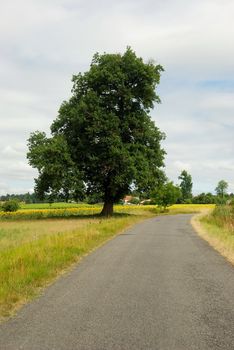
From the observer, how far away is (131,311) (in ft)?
25.3

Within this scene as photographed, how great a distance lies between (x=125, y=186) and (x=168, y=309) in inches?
1595

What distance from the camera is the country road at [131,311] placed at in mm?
6098

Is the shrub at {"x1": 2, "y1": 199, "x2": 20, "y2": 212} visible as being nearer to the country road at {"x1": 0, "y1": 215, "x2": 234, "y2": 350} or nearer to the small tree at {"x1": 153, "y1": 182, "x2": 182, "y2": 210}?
the small tree at {"x1": 153, "y1": 182, "x2": 182, "y2": 210}

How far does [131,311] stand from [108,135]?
122 ft

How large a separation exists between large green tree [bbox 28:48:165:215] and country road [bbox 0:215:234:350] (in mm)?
30269

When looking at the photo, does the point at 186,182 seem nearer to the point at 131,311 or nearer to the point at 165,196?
the point at 165,196

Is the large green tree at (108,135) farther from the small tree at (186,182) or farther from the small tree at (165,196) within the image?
the small tree at (186,182)

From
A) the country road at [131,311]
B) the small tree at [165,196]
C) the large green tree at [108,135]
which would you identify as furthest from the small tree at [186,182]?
A: the country road at [131,311]

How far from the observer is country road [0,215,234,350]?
6.10m

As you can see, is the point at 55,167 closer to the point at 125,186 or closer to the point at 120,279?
the point at 125,186

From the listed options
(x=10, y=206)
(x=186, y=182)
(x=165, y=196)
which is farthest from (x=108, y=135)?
(x=186, y=182)

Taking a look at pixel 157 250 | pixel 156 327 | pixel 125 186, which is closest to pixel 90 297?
pixel 156 327

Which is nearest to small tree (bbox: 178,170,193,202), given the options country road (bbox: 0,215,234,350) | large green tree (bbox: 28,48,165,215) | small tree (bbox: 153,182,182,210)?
small tree (bbox: 153,182,182,210)

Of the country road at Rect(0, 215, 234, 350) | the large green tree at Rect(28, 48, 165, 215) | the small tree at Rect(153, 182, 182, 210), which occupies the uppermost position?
the large green tree at Rect(28, 48, 165, 215)
